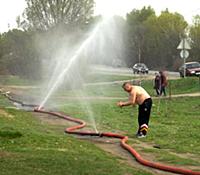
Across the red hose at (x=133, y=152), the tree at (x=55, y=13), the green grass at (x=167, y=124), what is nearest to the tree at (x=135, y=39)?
the tree at (x=55, y=13)

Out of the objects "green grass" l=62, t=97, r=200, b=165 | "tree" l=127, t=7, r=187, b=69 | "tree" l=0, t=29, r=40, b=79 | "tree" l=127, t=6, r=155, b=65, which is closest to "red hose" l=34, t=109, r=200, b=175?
"green grass" l=62, t=97, r=200, b=165

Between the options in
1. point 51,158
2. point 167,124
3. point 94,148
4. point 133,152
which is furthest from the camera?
point 167,124

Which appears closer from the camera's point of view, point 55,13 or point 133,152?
point 133,152

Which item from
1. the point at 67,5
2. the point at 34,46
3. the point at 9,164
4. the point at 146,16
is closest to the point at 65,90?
the point at 34,46

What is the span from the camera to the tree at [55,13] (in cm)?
7144

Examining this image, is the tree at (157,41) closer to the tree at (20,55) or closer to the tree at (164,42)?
the tree at (164,42)

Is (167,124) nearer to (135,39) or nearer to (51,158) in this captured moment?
(51,158)

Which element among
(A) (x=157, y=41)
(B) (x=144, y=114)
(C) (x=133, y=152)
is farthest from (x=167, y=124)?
(A) (x=157, y=41)

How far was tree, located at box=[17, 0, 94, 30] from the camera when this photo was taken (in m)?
71.4

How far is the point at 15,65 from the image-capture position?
203ft

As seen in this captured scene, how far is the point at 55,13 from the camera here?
239 ft

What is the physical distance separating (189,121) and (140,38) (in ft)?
212

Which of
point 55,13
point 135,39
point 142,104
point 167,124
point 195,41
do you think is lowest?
point 167,124

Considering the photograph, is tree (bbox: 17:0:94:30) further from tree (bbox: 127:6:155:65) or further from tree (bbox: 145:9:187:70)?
tree (bbox: 145:9:187:70)
